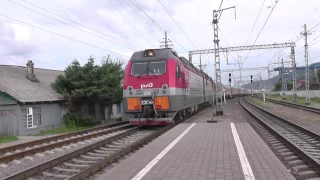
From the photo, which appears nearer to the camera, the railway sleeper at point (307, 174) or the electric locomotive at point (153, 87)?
the railway sleeper at point (307, 174)

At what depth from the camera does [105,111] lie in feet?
88.0

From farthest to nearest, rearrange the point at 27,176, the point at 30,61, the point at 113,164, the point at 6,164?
the point at 30,61 < the point at 6,164 < the point at 113,164 < the point at 27,176

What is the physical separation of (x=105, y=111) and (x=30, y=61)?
7081 mm

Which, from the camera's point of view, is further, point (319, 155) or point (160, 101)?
point (160, 101)

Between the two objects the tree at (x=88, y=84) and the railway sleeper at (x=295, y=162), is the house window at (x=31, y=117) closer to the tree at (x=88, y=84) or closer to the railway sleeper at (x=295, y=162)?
the tree at (x=88, y=84)

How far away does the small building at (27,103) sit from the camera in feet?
58.6

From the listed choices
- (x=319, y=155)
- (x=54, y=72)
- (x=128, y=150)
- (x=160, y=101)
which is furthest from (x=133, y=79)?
(x=54, y=72)

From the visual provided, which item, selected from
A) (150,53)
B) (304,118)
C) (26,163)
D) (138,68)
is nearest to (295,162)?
(26,163)

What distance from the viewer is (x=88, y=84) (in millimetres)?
22297

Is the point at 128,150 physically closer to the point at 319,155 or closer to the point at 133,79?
the point at 319,155

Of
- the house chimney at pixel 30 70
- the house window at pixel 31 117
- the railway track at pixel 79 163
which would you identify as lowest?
the railway track at pixel 79 163

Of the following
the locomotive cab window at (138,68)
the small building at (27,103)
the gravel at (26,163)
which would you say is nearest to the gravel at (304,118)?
the locomotive cab window at (138,68)

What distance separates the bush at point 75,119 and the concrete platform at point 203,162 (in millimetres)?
11776

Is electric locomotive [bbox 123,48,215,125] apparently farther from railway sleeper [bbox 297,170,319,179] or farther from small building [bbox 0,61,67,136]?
railway sleeper [bbox 297,170,319,179]
